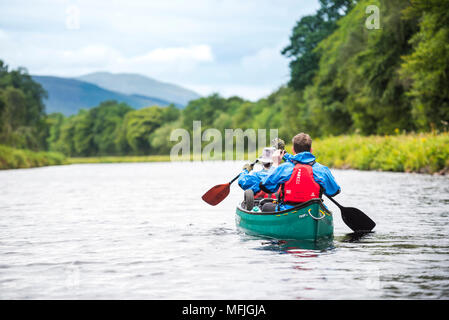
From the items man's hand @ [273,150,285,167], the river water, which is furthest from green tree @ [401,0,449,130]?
man's hand @ [273,150,285,167]

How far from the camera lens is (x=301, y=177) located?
895 cm

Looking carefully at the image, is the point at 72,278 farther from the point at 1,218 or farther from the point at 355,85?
the point at 355,85

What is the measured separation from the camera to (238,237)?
10.4 metres

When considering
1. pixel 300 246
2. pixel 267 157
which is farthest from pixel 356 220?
pixel 300 246

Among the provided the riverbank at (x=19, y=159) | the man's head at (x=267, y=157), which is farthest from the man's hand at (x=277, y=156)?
the riverbank at (x=19, y=159)

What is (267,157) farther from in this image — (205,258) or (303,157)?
(205,258)

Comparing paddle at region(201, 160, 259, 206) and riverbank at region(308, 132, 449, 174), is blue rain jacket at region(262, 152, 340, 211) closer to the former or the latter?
paddle at region(201, 160, 259, 206)

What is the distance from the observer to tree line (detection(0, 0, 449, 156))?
28.8 m

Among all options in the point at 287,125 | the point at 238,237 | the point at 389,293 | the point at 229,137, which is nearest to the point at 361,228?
the point at 238,237

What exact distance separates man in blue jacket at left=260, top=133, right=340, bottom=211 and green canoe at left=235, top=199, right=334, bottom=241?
0.24m

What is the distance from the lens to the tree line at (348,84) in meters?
28.8

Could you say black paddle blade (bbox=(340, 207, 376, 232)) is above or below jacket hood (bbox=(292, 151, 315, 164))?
below
